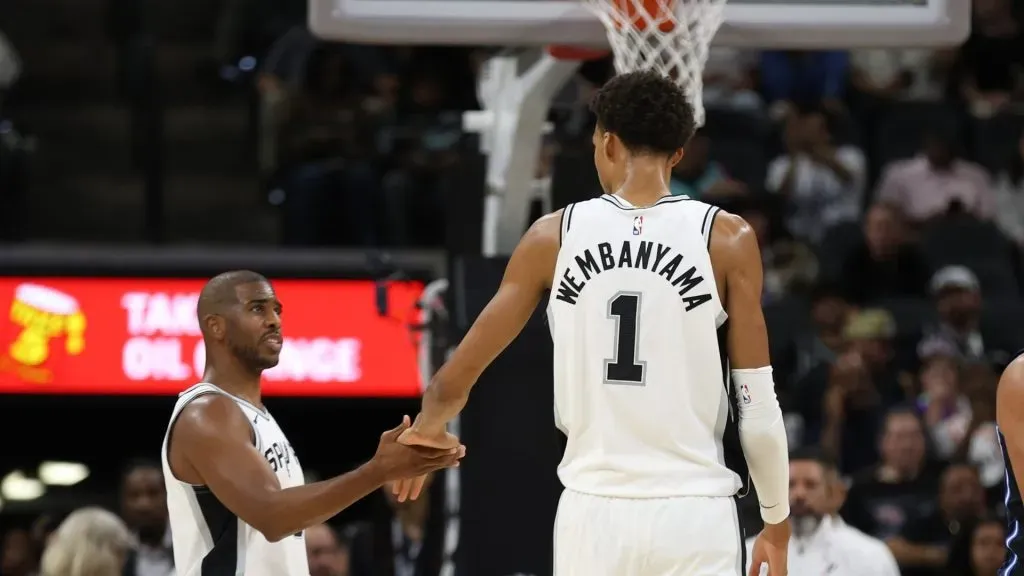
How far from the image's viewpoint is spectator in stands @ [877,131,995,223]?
1091 cm

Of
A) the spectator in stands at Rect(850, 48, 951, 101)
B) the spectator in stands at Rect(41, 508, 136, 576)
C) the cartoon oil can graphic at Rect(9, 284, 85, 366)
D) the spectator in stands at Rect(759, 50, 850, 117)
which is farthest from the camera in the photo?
the spectator in stands at Rect(850, 48, 951, 101)

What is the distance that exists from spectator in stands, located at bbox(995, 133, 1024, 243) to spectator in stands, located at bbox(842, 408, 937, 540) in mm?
3118

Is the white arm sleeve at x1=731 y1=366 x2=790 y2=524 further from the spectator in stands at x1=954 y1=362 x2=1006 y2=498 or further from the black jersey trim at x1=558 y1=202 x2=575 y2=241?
the spectator in stands at x1=954 y1=362 x2=1006 y2=498

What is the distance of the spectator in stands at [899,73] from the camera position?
38.6 ft

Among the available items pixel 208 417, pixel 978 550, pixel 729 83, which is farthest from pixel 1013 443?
pixel 729 83

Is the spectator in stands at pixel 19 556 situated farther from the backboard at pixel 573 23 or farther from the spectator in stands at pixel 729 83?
the spectator in stands at pixel 729 83

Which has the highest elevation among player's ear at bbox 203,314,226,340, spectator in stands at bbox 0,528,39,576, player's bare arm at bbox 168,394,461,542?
player's ear at bbox 203,314,226,340

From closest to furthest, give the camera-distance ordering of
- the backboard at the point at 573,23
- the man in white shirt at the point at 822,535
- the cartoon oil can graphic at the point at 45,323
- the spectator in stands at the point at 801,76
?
the backboard at the point at 573,23
the man in white shirt at the point at 822,535
the cartoon oil can graphic at the point at 45,323
the spectator in stands at the point at 801,76

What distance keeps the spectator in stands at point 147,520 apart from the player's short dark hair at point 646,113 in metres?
4.50

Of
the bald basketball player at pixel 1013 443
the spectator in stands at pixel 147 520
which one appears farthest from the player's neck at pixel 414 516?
the bald basketball player at pixel 1013 443

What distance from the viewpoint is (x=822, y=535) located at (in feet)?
22.9

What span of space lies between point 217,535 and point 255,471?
9.7 inches

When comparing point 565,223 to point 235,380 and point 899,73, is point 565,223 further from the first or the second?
point 899,73

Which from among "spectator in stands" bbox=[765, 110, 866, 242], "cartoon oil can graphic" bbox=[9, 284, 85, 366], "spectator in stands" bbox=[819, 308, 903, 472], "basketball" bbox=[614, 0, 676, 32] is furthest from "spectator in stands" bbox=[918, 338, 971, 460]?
"cartoon oil can graphic" bbox=[9, 284, 85, 366]
